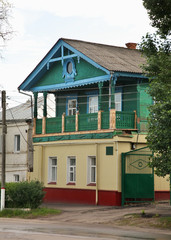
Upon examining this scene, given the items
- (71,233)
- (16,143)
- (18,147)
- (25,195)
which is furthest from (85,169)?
(71,233)

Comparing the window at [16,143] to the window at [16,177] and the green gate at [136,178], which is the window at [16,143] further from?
the green gate at [136,178]

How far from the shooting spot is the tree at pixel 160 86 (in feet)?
59.3

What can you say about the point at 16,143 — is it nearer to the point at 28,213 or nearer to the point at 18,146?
the point at 18,146

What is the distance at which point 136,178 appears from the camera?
26.4 m

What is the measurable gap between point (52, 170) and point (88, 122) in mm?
4455

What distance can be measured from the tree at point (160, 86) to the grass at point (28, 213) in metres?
6.51

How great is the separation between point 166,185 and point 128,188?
101 inches

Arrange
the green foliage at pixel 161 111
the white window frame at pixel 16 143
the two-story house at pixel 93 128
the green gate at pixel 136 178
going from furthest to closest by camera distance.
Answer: the white window frame at pixel 16 143 → the two-story house at pixel 93 128 → the green gate at pixel 136 178 → the green foliage at pixel 161 111

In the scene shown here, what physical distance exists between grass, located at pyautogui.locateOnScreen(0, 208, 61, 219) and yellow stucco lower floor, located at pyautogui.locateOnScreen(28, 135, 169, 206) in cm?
397

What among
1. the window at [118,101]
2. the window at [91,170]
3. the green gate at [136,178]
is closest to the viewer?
the green gate at [136,178]

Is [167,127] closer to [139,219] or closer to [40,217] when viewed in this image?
[139,219]

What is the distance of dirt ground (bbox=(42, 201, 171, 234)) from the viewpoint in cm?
1925

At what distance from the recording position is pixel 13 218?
22.8 metres

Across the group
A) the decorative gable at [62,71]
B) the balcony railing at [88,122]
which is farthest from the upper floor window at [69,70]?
the balcony railing at [88,122]
